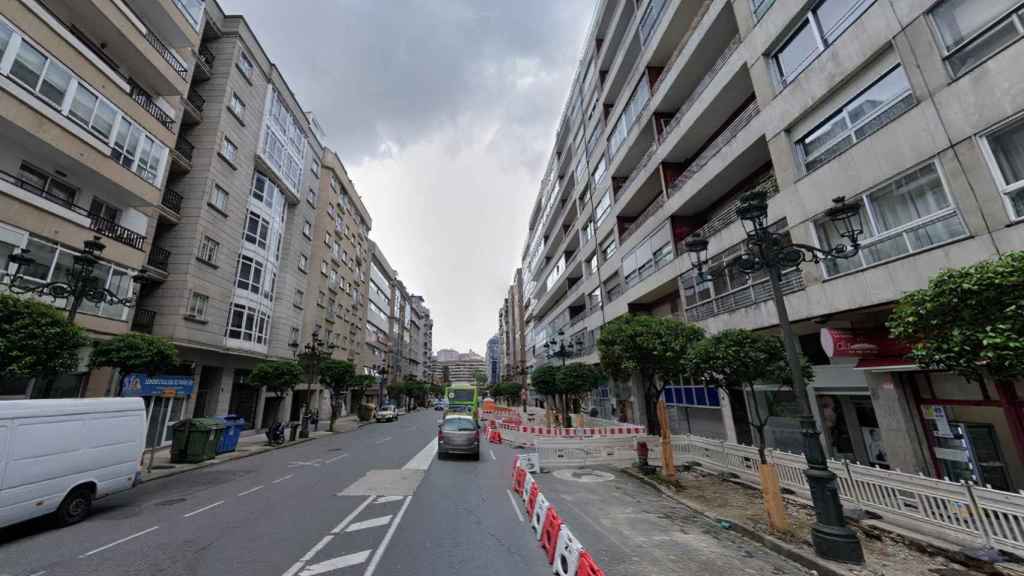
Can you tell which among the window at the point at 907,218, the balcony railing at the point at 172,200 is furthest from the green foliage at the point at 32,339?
the window at the point at 907,218

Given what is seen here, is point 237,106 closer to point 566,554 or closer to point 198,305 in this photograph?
point 198,305

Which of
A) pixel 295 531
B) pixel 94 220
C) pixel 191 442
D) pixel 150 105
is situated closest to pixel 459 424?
pixel 295 531

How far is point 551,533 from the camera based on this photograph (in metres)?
6.24

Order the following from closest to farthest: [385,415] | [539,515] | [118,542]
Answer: [118,542], [539,515], [385,415]

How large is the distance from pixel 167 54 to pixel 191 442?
18.5 metres

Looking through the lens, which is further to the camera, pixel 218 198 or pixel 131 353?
pixel 218 198

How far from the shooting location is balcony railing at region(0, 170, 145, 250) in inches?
515

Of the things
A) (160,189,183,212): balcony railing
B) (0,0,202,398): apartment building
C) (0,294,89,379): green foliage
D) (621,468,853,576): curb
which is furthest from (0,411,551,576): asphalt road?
(160,189,183,212): balcony railing

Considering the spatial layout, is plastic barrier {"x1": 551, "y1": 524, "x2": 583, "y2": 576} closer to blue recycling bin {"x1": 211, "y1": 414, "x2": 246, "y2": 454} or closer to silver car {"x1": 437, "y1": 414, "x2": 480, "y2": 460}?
silver car {"x1": 437, "y1": 414, "x2": 480, "y2": 460}

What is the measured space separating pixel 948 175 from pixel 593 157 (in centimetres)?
2373

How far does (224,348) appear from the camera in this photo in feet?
74.3

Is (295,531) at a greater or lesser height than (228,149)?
lesser

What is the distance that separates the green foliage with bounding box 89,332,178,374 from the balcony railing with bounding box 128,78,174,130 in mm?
11271

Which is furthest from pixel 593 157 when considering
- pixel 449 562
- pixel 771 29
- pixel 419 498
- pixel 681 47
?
pixel 449 562
